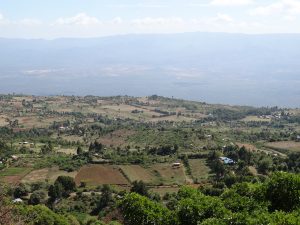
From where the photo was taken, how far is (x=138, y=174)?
57000 mm

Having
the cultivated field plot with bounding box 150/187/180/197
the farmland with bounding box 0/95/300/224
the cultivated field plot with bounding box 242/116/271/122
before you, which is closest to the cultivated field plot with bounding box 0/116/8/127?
the farmland with bounding box 0/95/300/224

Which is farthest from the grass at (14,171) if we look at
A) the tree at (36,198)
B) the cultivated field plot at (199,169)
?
the cultivated field plot at (199,169)

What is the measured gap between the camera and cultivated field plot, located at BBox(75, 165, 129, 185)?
54.7 meters

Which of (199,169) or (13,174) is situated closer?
(13,174)

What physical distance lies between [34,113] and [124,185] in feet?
256

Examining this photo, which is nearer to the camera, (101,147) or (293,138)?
(101,147)

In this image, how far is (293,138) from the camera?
81562 millimetres

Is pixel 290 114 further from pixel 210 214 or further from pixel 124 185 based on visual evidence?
pixel 210 214

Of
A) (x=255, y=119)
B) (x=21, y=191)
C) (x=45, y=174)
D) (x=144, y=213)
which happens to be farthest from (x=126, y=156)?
(x=255, y=119)

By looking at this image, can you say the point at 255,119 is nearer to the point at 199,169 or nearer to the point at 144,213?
the point at 199,169

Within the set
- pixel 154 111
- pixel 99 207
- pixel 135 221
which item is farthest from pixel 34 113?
pixel 135 221

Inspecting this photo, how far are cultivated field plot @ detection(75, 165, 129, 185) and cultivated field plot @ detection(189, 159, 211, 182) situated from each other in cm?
853

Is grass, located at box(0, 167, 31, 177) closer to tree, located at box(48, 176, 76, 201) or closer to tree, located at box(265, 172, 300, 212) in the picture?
tree, located at box(48, 176, 76, 201)

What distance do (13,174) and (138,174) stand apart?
15.5 metres
